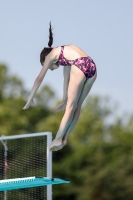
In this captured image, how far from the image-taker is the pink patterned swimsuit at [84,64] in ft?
23.0

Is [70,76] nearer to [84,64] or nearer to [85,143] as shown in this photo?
[84,64]

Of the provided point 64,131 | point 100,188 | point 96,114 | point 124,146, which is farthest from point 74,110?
point 96,114

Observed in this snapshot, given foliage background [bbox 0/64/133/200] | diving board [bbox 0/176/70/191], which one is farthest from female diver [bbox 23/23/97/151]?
foliage background [bbox 0/64/133/200]

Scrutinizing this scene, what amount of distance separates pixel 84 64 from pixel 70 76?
21 centimetres

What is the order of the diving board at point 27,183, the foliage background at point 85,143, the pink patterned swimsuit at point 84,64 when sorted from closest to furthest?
the pink patterned swimsuit at point 84,64 < the diving board at point 27,183 < the foliage background at point 85,143

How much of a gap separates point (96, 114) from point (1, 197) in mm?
18590

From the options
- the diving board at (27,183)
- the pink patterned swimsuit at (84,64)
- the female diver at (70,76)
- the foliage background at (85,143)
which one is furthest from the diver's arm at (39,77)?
the foliage background at (85,143)

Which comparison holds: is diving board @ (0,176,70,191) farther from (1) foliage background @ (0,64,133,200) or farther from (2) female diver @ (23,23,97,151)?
(1) foliage background @ (0,64,133,200)

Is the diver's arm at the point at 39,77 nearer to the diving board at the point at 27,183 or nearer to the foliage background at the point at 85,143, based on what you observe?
the diving board at the point at 27,183

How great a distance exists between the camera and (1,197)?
12273mm

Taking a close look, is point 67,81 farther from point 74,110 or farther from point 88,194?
point 88,194

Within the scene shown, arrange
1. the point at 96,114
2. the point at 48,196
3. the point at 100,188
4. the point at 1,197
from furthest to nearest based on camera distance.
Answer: the point at 96,114 < the point at 100,188 < the point at 1,197 < the point at 48,196

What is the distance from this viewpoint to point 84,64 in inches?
276

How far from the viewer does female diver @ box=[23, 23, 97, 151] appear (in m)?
7.01
